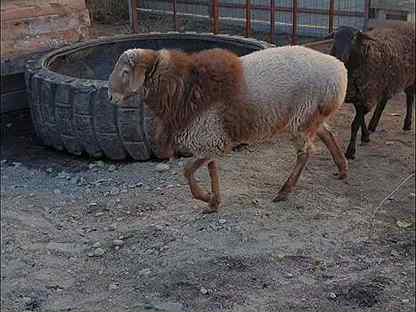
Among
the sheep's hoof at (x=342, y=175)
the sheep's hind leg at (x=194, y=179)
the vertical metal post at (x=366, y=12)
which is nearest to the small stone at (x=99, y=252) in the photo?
the sheep's hind leg at (x=194, y=179)

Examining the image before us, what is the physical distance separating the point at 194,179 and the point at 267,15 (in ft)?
14.4

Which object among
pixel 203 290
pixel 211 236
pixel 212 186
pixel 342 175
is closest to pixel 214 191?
pixel 212 186

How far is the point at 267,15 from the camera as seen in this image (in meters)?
8.55

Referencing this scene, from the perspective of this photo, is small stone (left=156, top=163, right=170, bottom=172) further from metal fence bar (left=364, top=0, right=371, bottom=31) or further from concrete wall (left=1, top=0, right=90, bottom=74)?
metal fence bar (left=364, top=0, right=371, bottom=31)

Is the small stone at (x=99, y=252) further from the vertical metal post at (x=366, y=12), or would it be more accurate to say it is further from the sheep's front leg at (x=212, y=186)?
the vertical metal post at (x=366, y=12)

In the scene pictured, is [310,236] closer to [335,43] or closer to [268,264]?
[268,264]

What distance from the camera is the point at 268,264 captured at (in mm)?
4152

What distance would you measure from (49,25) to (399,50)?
3344 mm

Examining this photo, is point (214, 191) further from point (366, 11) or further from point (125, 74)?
point (366, 11)

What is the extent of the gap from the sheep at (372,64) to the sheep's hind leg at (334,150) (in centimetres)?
44

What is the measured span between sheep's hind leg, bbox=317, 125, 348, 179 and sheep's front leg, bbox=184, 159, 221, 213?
35.3 inches

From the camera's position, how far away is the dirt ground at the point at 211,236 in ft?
12.8

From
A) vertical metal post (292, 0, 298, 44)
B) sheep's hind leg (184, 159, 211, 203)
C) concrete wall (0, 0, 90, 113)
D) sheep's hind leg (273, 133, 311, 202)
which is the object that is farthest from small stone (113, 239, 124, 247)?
vertical metal post (292, 0, 298, 44)

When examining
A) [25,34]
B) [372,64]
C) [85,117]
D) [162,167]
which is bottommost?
[162,167]
